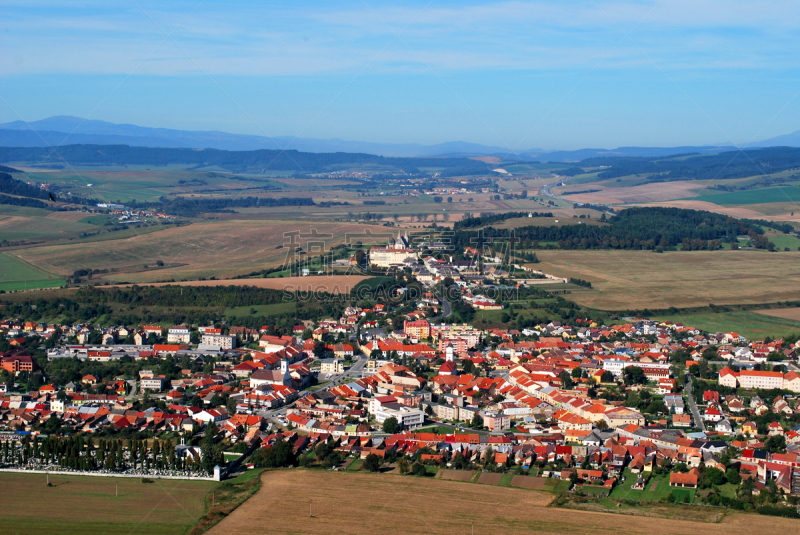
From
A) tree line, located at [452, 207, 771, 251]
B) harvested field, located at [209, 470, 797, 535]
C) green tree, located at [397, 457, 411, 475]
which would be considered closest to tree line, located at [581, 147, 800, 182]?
tree line, located at [452, 207, 771, 251]

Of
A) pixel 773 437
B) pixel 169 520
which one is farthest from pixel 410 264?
pixel 169 520

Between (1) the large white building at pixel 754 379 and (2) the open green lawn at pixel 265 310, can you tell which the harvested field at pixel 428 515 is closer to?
(1) the large white building at pixel 754 379

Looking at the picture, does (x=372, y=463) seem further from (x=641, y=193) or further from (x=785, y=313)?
(x=641, y=193)

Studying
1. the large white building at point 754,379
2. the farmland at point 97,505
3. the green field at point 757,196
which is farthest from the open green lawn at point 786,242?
the farmland at point 97,505

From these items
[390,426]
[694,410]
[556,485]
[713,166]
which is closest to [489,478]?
[556,485]

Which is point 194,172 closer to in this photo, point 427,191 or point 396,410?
point 427,191

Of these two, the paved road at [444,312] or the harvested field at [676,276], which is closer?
the paved road at [444,312]
